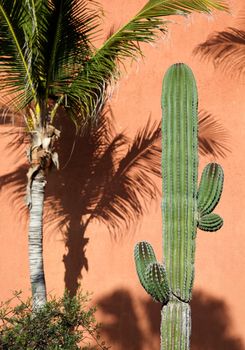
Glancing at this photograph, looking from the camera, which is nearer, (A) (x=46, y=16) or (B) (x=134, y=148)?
(A) (x=46, y=16)

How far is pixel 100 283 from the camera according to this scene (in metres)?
7.73

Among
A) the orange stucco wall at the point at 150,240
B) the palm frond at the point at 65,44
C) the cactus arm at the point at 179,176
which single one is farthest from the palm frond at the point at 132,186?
the cactus arm at the point at 179,176

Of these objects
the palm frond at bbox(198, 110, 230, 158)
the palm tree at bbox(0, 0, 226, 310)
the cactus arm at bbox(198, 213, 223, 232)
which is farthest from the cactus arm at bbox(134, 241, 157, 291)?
the palm frond at bbox(198, 110, 230, 158)

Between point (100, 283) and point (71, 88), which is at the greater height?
point (71, 88)

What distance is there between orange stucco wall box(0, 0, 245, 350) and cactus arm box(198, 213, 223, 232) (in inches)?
78.3

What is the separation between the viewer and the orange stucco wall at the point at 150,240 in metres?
7.54

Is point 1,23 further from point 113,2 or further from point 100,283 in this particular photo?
point 100,283

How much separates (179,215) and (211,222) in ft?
1.00

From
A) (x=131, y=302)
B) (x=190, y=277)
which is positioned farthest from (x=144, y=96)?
(x=190, y=277)

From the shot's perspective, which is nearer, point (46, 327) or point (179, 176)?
point (46, 327)

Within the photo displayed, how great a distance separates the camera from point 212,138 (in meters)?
7.81

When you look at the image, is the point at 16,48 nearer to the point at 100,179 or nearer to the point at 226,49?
the point at 100,179

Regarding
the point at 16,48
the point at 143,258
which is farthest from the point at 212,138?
the point at 16,48

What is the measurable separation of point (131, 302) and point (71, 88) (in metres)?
2.74
